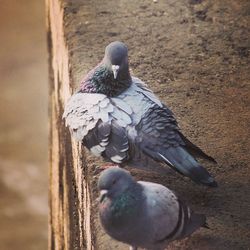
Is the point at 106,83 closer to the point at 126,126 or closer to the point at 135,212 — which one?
the point at 126,126

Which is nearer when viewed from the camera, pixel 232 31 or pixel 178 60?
pixel 178 60

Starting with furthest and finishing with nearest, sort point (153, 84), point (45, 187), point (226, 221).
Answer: point (45, 187), point (153, 84), point (226, 221)

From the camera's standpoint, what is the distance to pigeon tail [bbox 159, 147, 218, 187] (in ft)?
11.8

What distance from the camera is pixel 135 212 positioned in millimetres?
3291

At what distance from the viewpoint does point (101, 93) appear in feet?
12.9

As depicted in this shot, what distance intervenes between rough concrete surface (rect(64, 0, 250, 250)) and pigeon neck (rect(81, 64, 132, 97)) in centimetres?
40

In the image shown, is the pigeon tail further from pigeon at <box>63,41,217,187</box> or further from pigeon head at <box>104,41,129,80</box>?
pigeon head at <box>104,41,129,80</box>

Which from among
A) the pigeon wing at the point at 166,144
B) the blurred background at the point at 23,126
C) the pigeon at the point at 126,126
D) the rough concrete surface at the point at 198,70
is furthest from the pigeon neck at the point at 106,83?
the blurred background at the point at 23,126

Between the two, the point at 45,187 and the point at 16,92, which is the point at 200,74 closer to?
the point at 45,187

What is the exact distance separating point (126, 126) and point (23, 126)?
6134 mm

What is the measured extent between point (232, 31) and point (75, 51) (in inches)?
43.8

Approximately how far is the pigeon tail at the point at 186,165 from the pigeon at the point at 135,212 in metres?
0.24

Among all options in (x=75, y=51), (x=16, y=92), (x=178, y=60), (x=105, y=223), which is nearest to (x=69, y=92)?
(x=75, y=51)

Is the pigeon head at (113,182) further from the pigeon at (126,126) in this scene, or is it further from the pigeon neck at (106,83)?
the pigeon neck at (106,83)
